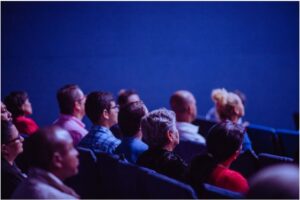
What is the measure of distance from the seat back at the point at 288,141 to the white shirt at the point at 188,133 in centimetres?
72

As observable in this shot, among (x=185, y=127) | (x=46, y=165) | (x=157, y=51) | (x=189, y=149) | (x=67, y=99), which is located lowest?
(x=46, y=165)

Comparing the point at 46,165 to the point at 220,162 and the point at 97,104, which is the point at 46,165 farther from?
the point at 97,104

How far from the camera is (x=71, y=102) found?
4.25 m

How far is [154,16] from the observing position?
745 cm

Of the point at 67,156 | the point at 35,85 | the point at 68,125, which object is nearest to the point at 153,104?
the point at 35,85

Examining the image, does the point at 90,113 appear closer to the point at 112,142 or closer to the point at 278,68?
the point at 112,142

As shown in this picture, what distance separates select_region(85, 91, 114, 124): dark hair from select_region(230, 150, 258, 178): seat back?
1149 millimetres

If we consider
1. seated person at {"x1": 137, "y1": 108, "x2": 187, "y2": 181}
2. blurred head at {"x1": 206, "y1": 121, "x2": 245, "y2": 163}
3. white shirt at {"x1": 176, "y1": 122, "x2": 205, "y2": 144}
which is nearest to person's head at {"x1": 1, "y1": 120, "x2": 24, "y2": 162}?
seated person at {"x1": 137, "y1": 108, "x2": 187, "y2": 181}

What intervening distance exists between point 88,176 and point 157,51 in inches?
185

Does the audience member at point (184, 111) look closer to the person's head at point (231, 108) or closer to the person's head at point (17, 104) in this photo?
the person's head at point (231, 108)

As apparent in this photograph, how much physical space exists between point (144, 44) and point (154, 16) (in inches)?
19.1

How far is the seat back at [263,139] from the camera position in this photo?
4.24 m

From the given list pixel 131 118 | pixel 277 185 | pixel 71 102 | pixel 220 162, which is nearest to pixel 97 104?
pixel 131 118

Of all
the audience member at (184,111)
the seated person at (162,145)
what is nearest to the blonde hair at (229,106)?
the audience member at (184,111)
